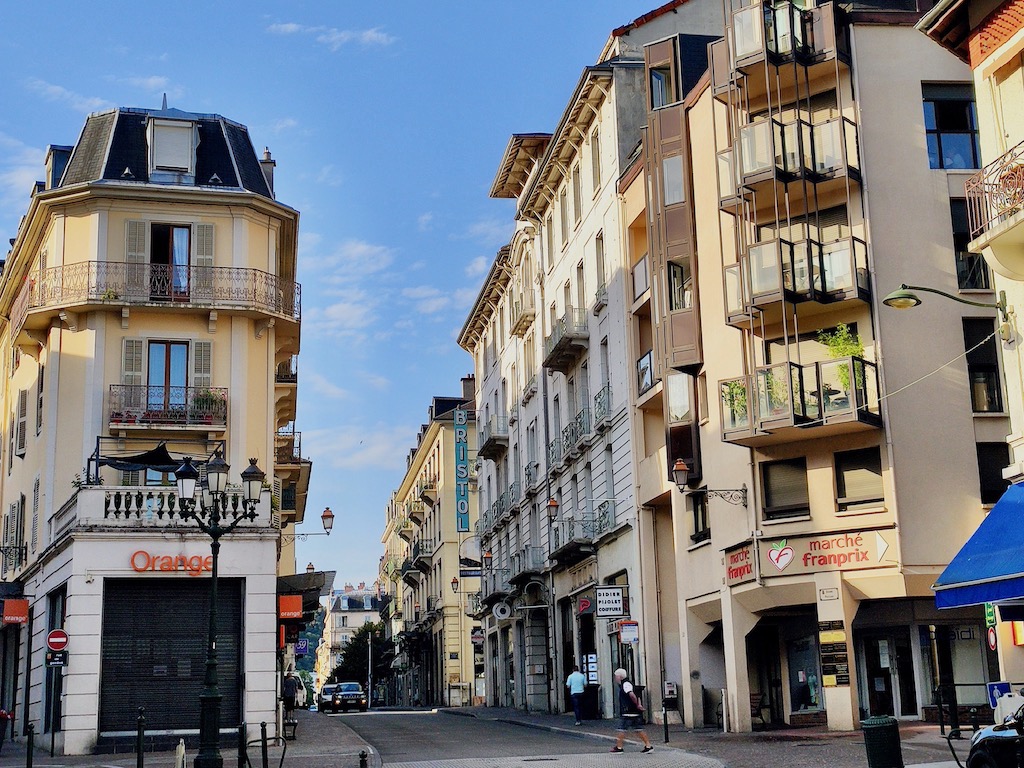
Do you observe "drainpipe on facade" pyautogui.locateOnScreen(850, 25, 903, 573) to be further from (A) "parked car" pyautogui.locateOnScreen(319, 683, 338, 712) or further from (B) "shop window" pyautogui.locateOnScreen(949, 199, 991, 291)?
(A) "parked car" pyautogui.locateOnScreen(319, 683, 338, 712)

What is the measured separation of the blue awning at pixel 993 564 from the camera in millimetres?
17516

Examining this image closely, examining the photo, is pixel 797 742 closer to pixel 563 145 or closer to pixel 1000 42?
pixel 1000 42

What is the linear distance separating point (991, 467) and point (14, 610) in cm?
2368

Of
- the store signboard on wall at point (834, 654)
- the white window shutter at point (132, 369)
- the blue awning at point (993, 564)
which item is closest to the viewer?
the blue awning at point (993, 564)

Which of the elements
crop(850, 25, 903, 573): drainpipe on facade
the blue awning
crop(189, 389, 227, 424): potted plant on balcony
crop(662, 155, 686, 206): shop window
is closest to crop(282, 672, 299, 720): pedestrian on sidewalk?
crop(189, 389, 227, 424): potted plant on balcony

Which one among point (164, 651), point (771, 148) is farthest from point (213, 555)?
point (771, 148)

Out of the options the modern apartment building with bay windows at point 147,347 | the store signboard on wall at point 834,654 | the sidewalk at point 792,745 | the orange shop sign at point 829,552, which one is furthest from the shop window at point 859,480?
the modern apartment building with bay windows at point 147,347

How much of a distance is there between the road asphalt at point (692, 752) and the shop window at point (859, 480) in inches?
185

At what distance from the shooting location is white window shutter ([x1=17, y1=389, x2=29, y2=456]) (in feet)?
127

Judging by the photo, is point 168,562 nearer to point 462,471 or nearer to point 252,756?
point 252,756

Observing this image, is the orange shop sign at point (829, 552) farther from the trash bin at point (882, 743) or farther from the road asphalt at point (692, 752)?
the trash bin at point (882, 743)

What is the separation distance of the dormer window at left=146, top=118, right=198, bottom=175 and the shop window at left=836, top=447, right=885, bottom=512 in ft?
64.9

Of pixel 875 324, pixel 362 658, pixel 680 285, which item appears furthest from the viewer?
pixel 362 658

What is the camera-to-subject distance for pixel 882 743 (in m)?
15.1
